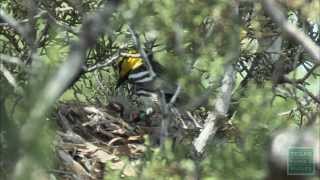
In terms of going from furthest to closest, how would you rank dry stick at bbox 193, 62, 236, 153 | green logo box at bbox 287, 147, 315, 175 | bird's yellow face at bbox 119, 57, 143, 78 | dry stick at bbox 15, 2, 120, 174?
bird's yellow face at bbox 119, 57, 143, 78 < dry stick at bbox 193, 62, 236, 153 < green logo box at bbox 287, 147, 315, 175 < dry stick at bbox 15, 2, 120, 174

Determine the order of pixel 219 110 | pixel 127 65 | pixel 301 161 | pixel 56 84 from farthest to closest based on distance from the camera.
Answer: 1. pixel 127 65
2. pixel 219 110
3. pixel 301 161
4. pixel 56 84

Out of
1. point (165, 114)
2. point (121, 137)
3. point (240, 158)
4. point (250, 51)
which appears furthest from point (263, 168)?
point (121, 137)

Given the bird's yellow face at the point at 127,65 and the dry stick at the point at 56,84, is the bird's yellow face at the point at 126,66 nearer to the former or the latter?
the bird's yellow face at the point at 127,65

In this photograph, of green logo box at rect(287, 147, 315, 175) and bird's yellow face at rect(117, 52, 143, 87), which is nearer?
green logo box at rect(287, 147, 315, 175)

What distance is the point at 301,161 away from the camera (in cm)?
144

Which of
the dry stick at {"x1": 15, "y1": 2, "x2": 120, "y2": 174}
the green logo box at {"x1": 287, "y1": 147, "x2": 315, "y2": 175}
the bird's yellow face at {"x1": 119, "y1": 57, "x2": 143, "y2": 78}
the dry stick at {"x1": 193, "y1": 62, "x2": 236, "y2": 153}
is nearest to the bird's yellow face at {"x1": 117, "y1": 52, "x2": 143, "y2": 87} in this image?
the bird's yellow face at {"x1": 119, "y1": 57, "x2": 143, "y2": 78}

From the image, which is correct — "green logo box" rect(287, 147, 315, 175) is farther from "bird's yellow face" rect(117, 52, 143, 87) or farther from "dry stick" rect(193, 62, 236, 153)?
"bird's yellow face" rect(117, 52, 143, 87)

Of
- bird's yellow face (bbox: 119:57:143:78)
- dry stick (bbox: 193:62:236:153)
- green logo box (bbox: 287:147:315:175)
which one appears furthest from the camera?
bird's yellow face (bbox: 119:57:143:78)

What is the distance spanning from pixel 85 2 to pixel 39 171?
1.87m

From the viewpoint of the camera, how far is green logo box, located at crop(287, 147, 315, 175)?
142 centimetres

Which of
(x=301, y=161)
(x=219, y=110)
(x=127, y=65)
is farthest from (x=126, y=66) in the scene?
(x=301, y=161)

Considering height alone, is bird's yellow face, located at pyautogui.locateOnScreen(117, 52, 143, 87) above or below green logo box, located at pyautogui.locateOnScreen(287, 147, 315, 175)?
above

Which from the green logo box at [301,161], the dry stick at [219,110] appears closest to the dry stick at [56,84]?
the green logo box at [301,161]

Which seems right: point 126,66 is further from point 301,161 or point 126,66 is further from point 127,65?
point 301,161
